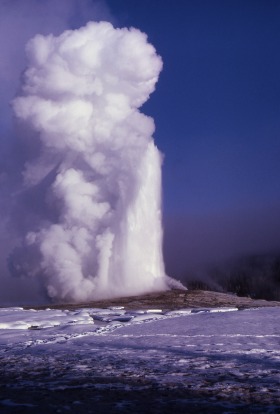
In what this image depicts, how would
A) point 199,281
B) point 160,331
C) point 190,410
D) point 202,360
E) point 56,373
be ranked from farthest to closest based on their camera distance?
point 199,281 < point 160,331 < point 202,360 < point 56,373 < point 190,410

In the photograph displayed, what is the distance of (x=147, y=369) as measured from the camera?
740 cm

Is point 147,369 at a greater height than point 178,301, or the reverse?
point 178,301

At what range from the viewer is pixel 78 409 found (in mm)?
5312

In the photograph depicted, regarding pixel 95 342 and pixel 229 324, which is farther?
pixel 229 324

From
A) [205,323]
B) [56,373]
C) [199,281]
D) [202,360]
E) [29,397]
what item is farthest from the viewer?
[199,281]

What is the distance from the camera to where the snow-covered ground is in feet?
18.0

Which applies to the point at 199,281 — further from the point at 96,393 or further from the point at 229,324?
the point at 96,393

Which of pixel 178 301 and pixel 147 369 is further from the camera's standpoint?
pixel 178 301

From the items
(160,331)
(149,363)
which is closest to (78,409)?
(149,363)

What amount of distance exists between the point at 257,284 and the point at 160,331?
90.4 m

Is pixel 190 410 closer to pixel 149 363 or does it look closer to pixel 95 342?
pixel 149 363

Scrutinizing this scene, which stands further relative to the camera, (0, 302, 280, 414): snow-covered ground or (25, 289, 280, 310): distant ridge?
(25, 289, 280, 310): distant ridge

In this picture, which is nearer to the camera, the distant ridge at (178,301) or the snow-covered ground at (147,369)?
the snow-covered ground at (147,369)

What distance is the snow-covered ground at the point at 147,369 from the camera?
18.0ft
